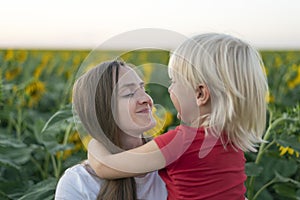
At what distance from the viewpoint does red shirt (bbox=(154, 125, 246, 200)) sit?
183 centimetres

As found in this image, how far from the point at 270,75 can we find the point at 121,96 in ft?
18.5

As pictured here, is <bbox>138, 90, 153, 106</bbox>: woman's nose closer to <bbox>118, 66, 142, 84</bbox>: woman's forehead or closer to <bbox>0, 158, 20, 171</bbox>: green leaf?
<bbox>118, 66, 142, 84</bbox>: woman's forehead

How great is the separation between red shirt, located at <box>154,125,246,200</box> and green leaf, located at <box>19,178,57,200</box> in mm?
769

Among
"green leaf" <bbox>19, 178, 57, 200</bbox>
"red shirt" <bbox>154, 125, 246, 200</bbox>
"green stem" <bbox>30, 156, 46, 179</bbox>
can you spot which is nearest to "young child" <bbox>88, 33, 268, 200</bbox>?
"red shirt" <bbox>154, 125, 246, 200</bbox>

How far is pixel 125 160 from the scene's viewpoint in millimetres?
1860

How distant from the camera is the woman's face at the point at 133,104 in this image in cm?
187

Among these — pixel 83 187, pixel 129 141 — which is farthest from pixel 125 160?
pixel 83 187

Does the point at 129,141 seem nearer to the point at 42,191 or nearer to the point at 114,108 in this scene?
the point at 114,108

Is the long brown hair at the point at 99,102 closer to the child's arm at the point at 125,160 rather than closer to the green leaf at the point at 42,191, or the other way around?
the child's arm at the point at 125,160

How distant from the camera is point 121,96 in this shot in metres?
1.89

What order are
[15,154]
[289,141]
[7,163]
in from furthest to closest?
1. [15,154]
2. [7,163]
3. [289,141]

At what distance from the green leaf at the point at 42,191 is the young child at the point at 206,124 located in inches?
28.0

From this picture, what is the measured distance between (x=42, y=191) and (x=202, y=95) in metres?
0.96

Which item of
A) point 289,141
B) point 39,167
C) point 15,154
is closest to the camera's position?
point 289,141
